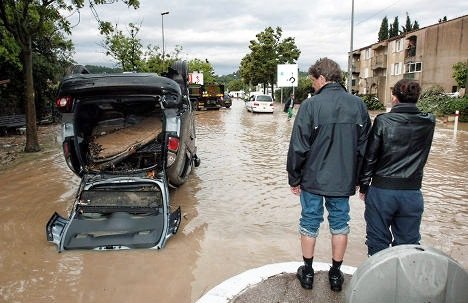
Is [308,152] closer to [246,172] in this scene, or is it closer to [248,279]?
[248,279]

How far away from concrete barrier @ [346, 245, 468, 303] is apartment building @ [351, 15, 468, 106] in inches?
1264

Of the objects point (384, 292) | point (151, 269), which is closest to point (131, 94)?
point (151, 269)

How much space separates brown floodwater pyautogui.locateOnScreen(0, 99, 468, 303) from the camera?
407 cm

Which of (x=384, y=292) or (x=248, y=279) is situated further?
(x=248, y=279)

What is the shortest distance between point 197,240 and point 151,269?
1.02 meters

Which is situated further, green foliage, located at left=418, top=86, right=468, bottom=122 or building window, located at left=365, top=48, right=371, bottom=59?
building window, located at left=365, top=48, right=371, bottom=59

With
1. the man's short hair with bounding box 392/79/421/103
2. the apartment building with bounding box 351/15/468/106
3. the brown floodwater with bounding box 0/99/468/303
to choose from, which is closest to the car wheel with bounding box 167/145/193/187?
the brown floodwater with bounding box 0/99/468/303

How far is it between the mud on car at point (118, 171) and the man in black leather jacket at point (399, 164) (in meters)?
2.61

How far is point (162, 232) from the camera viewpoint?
16.4 feet

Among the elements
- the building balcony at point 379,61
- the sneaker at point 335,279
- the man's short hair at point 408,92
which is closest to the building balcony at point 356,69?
the building balcony at point 379,61

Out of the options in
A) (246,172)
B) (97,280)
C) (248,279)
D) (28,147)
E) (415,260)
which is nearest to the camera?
(415,260)

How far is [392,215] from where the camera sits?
3416 millimetres

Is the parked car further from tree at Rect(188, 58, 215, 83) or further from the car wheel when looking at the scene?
tree at Rect(188, 58, 215, 83)

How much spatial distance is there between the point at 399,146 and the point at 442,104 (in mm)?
23762
